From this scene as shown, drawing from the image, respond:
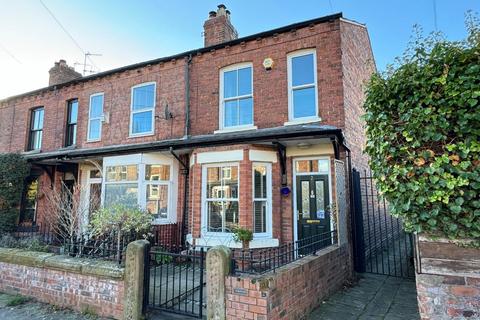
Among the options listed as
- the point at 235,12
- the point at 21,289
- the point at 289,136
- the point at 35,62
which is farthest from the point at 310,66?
the point at 35,62

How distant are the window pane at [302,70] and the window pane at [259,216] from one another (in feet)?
12.0

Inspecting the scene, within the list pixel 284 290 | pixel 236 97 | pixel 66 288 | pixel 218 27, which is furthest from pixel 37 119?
pixel 284 290

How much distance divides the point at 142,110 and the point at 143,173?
3.03 meters

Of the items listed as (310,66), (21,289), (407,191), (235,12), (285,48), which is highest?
(235,12)

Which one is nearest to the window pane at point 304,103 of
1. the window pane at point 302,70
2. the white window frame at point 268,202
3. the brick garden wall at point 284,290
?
the window pane at point 302,70

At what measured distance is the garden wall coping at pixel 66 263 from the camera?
4805mm

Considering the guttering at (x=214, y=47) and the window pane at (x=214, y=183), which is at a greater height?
the guttering at (x=214, y=47)

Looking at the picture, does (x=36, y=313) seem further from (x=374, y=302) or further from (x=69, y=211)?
(x=374, y=302)

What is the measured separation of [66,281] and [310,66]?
7.83 metres

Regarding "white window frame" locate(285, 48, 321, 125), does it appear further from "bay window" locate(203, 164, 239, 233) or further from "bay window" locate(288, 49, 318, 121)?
"bay window" locate(203, 164, 239, 233)

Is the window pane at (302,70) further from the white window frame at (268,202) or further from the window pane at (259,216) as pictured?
the window pane at (259,216)

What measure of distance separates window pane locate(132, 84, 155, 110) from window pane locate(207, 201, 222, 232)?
5.00m

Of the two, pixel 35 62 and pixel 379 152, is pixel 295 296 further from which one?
pixel 35 62

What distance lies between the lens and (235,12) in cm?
1148
